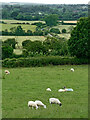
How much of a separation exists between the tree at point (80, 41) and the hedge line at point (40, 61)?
43.5 inches

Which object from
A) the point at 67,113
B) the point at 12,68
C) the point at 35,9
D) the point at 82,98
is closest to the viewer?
the point at 67,113

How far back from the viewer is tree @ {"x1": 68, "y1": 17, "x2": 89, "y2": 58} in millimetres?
36594

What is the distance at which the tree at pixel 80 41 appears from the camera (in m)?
36.6

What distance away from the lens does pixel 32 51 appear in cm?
4778

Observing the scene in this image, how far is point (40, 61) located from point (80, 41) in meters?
5.86

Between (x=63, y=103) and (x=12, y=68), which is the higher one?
A: (x=63, y=103)

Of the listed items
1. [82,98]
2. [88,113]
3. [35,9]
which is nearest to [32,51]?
[82,98]

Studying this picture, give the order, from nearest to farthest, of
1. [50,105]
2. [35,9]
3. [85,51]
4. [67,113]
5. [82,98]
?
[67,113] < [50,105] < [82,98] < [85,51] < [35,9]

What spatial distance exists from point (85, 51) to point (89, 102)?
22.7 m

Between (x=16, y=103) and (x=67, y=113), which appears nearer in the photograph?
(x=67, y=113)

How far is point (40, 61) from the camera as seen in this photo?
1378 inches

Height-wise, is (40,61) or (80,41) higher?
(80,41)

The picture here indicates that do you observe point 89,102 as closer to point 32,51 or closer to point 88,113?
point 88,113

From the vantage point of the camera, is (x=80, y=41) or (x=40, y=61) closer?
(x=40, y=61)
